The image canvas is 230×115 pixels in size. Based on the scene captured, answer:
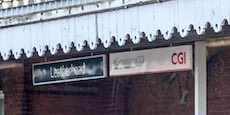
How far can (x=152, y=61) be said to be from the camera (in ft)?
26.1

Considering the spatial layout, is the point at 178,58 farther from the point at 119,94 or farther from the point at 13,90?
the point at 13,90

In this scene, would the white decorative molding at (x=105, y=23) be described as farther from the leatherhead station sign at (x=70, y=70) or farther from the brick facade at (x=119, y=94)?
the brick facade at (x=119, y=94)

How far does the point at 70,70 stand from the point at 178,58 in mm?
1628

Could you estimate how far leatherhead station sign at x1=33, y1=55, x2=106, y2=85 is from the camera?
8.45 m

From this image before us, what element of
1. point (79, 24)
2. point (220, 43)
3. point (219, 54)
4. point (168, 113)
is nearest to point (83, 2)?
point (79, 24)

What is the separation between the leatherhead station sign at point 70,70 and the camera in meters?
8.45

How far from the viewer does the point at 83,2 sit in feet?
25.7

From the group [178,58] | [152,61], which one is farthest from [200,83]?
[152,61]

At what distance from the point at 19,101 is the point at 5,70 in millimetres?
600

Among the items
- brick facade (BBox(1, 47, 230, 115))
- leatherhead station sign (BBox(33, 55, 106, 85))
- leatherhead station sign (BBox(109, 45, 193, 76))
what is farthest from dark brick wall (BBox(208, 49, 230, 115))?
leatherhead station sign (BBox(33, 55, 106, 85))

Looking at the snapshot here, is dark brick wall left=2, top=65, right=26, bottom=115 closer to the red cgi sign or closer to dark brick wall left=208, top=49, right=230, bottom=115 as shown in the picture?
dark brick wall left=208, top=49, right=230, bottom=115

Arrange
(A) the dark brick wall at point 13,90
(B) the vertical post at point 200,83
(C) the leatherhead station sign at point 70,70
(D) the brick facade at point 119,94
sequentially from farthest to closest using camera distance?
(A) the dark brick wall at point 13,90 → (D) the brick facade at point 119,94 → (C) the leatherhead station sign at point 70,70 → (B) the vertical post at point 200,83

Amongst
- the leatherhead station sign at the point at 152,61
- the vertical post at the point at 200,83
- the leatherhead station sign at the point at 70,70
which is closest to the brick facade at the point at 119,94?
the leatherhead station sign at the point at 70,70

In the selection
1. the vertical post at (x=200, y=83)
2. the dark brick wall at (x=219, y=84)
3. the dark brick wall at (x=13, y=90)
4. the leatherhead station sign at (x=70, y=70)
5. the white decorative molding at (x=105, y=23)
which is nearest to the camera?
the white decorative molding at (x=105, y=23)
